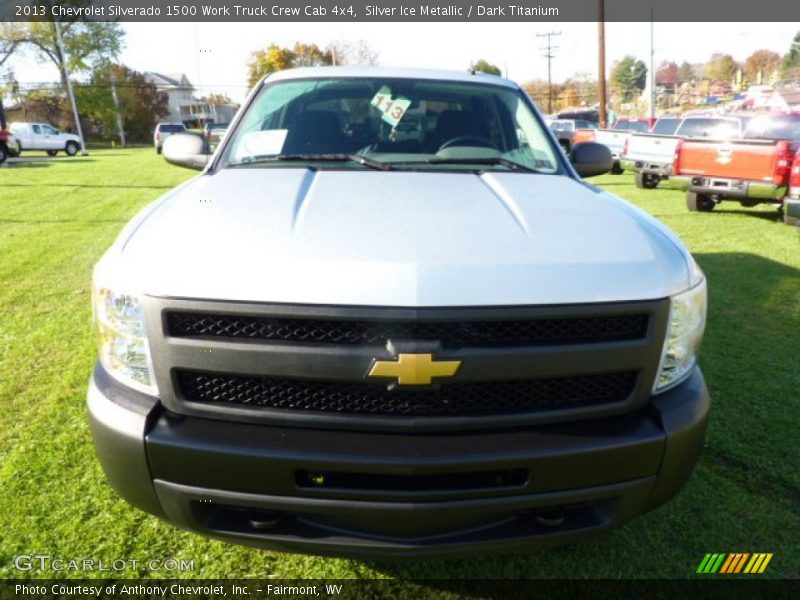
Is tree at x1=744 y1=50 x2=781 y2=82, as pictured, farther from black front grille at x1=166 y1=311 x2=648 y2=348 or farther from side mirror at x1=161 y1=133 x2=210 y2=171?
black front grille at x1=166 y1=311 x2=648 y2=348

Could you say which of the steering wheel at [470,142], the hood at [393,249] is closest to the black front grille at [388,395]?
the hood at [393,249]

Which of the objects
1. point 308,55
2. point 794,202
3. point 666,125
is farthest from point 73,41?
point 794,202

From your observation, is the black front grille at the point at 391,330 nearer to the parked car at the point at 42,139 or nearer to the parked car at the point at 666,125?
the parked car at the point at 666,125

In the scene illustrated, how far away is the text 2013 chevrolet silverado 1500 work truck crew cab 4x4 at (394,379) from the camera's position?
5.50 ft

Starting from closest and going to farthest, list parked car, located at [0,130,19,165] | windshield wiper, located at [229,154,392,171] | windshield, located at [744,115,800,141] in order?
windshield wiper, located at [229,154,392,171] < windshield, located at [744,115,800,141] < parked car, located at [0,130,19,165]

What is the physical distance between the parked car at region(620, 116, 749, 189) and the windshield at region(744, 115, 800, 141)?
1.06m

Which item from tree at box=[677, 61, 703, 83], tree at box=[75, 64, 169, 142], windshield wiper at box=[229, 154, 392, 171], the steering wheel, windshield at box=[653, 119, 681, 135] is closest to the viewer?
windshield wiper at box=[229, 154, 392, 171]

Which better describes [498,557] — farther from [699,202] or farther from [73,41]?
[73,41]

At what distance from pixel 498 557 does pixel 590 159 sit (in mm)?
2252

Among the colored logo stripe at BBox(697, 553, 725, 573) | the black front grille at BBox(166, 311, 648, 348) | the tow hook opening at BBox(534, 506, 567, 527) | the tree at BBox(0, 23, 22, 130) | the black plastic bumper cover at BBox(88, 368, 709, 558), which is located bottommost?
the colored logo stripe at BBox(697, 553, 725, 573)

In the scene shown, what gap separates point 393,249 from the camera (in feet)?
5.78

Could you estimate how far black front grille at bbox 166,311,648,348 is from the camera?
66.1 inches

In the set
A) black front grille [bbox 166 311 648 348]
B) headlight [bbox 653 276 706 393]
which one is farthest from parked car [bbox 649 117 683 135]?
black front grille [bbox 166 311 648 348]

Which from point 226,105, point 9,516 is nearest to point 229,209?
point 9,516
